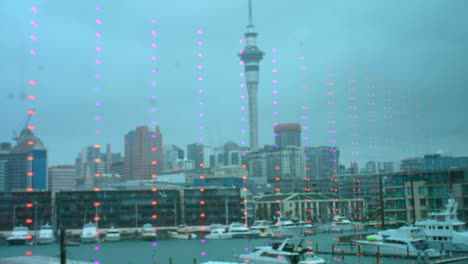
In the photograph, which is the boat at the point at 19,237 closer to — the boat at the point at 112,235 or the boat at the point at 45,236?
the boat at the point at 45,236

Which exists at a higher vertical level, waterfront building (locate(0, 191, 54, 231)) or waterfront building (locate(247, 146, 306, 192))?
waterfront building (locate(247, 146, 306, 192))

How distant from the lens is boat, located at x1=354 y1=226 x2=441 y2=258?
38.2 metres

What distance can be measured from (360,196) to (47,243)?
7434cm

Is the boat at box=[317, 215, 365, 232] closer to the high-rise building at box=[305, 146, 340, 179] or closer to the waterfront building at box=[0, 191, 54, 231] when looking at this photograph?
the waterfront building at box=[0, 191, 54, 231]

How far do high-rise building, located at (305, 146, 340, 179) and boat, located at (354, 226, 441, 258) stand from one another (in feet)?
407

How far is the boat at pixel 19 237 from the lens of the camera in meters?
64.0

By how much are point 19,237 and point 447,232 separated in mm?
46222

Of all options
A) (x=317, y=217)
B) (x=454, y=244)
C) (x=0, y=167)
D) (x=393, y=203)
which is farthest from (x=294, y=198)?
(x=0, y=167)

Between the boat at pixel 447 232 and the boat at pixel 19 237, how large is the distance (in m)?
44.0

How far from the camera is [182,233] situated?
72562mm

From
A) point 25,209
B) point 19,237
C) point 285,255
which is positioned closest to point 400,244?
point 285,255

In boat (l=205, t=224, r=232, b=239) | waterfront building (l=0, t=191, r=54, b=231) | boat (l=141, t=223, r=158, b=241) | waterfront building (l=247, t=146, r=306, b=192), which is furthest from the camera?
waterfront building (l=247, t=146, r=306, b=192)

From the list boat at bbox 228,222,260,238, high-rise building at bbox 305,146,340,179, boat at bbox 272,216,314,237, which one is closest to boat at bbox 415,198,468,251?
boat at bbox 272,216,314,237

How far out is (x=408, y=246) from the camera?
126 feet
